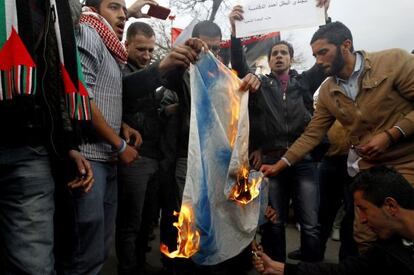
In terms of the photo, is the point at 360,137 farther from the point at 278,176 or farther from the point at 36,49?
the point at 36,49

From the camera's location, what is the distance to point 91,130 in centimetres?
204

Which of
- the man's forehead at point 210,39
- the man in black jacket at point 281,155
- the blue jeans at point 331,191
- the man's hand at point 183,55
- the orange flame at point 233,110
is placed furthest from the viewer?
the blue jeans at point 331,191

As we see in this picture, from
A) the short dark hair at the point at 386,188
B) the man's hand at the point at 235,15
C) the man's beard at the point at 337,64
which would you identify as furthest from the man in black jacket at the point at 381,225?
the man's hand at the point at 235,15

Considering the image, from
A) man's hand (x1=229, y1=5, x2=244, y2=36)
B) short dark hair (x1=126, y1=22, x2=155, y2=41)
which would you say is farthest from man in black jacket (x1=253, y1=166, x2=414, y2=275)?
short dark hair (x1=126, y1=22, x2=155, y2=41)

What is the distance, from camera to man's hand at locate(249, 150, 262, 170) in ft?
9.91

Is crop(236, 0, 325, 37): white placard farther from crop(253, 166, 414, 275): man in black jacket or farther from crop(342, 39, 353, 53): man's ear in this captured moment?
crop(253, 166, 414, 275): man in black jacket

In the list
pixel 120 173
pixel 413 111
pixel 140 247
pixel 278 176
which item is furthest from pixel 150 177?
pixel 413 111

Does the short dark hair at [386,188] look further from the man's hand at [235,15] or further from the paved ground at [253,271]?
the paved ground at [253,271]

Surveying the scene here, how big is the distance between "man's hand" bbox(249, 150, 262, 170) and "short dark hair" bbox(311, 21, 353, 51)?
3.34 feet

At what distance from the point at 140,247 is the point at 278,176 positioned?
1421 mm

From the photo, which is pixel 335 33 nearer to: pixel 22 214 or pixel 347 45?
pixel 347 45

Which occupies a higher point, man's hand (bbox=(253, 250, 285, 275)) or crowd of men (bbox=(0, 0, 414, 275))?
crowd of men (bbox=(0, 0, 414, 275))

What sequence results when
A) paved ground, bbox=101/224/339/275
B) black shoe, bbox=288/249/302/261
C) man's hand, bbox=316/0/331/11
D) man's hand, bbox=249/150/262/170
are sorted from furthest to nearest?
black shoe, bbox=288/249/302/261, paved ground, bbox=101/224/339/275, man's hand, bbox=249/150/262/170, man's hand, bbox=316/0/331/11

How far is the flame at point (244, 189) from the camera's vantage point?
7.39 ft
